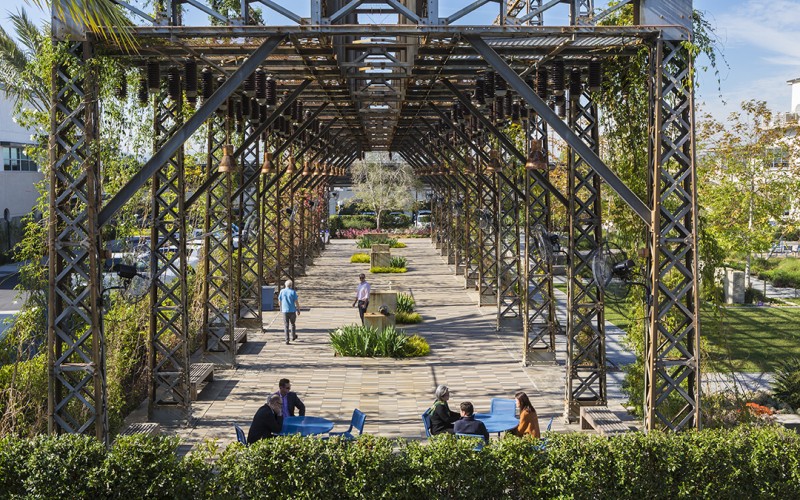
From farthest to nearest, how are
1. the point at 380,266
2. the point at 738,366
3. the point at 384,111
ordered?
the point at 380,266
the point at 384,111
the point at 738,366

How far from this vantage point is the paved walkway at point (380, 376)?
12.6 m

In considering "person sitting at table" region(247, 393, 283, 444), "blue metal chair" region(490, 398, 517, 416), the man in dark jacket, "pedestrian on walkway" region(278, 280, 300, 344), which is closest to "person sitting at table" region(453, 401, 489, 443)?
"blue metal chair" region(490, 398, 517, 416)

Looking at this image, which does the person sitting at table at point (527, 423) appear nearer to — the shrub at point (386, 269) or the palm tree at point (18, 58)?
the palm tree at point (18, 58)

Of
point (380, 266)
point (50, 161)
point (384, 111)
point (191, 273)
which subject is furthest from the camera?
point (380, 266)

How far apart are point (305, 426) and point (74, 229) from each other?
358 centimetres

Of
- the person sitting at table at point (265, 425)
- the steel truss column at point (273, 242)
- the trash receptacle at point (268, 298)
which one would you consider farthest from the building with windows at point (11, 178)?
the person sitting at table at point (265, 425)

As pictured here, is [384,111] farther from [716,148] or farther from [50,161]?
[50,161]

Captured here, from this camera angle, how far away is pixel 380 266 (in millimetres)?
35188

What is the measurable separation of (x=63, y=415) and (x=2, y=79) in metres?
10.9

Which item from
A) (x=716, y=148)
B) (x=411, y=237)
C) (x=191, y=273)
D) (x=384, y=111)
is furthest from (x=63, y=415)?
(x=411, y=237)

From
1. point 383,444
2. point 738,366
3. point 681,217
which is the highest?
point 681,217

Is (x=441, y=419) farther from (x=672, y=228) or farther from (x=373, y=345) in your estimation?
(x=373, y=345)

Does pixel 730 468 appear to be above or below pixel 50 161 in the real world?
below

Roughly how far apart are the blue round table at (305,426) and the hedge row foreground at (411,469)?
2239 millimetres
